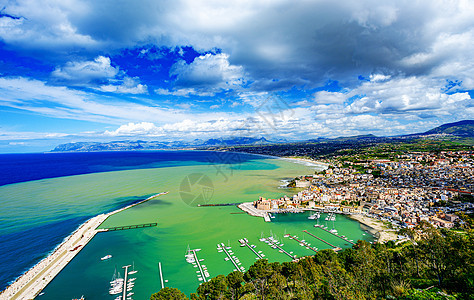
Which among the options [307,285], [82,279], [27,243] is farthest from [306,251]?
[27,243]

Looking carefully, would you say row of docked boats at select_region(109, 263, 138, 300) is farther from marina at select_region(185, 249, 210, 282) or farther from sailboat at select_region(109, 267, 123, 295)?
marina at select_region(185, 249, 210, 282)

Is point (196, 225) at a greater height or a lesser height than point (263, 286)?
lesser

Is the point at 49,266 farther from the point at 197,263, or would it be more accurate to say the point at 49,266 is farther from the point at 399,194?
the point at 399,194

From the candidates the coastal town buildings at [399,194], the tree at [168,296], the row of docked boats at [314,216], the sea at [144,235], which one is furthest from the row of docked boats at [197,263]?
the row of docked boats at [314,216]

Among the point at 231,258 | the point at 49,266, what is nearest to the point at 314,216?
the point at 231,258

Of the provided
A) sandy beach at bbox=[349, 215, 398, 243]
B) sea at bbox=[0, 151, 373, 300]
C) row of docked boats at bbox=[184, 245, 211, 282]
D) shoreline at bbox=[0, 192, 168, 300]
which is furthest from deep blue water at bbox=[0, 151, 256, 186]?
sandy beach at bbox=[349, 215, 398, 243]

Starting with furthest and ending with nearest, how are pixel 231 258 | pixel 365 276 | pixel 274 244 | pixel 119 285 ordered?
pixel 274 244 → pixel 231 258 → pixel 119 285 → pixel 365 276

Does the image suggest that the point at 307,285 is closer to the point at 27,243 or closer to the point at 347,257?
the point at 347,257
